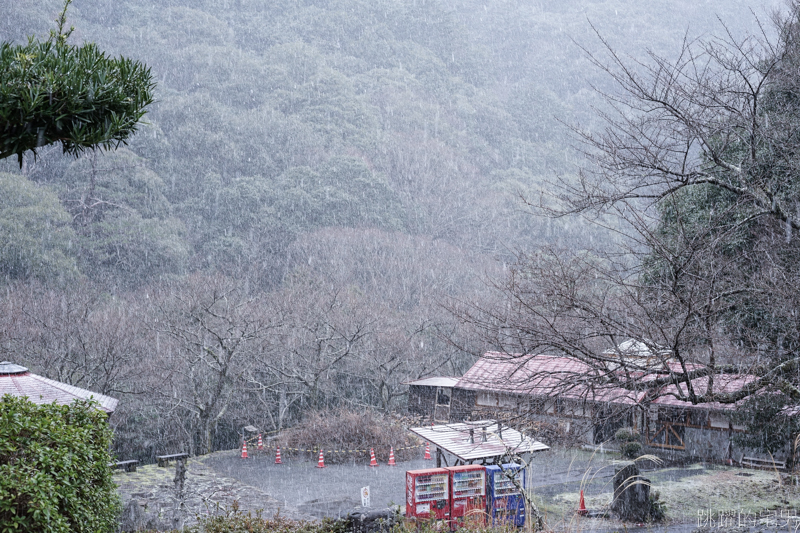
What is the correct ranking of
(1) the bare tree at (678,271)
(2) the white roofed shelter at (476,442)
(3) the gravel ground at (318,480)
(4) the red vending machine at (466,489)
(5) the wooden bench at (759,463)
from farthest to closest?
(5) the wooden bench at (759,463), (3) the gravel ground at (318,480), (2) the white roofed shelter at (476,442), (4) the red vending machine at (466,489), (1) the bare tree at (678,271)

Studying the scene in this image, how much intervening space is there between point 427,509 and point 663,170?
6.23 metres

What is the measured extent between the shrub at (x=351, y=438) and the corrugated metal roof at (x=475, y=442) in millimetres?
5568

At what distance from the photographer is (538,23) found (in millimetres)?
59688

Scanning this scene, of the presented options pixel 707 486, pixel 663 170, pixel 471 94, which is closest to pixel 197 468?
pixel 707 486

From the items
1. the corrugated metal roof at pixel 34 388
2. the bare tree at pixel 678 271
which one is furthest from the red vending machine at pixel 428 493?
the corrugated metal roof at pixel 34 388

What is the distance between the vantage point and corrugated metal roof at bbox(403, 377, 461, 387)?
2048 cm

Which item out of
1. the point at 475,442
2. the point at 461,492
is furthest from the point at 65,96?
the point at 475,442

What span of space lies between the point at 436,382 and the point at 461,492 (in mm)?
10754

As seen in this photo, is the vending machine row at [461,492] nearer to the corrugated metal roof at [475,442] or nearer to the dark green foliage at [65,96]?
the corrugated metal roof at [475,442]

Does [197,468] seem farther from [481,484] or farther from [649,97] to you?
[649,97]

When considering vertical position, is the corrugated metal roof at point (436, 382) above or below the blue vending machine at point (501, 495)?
above

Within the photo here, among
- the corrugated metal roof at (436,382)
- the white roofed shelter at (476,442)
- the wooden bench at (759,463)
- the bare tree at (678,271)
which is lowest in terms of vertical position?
the wooden bench at (759,463)

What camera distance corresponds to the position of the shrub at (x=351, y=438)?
1719cm

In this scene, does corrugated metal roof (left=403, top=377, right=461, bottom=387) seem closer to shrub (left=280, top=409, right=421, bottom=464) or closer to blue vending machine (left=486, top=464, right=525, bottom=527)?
shrub (left=280, top=409, right=421, bottom=464)
